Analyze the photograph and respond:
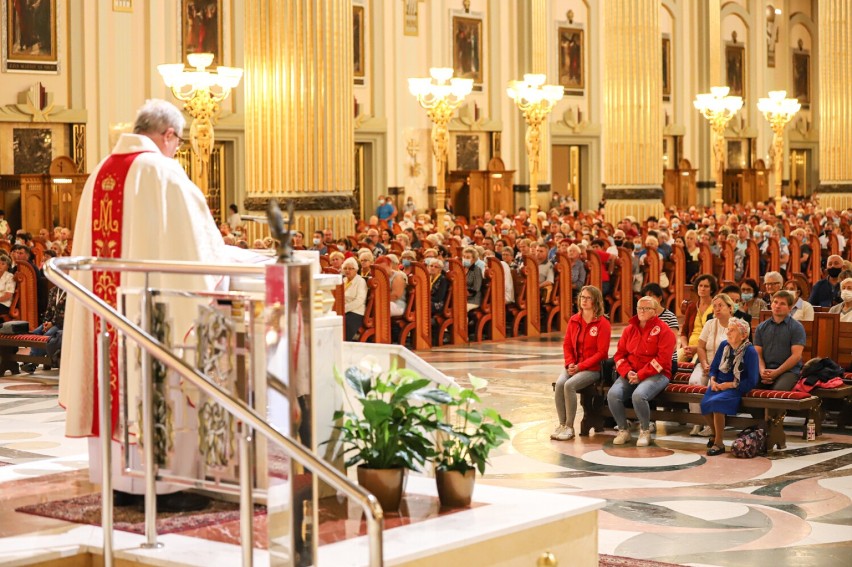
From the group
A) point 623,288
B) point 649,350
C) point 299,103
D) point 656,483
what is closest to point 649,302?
point 649,350

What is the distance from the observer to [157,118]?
5.81m

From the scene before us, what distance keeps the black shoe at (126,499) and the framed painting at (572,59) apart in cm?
2961

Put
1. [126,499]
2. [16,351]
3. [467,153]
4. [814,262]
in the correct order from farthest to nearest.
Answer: [467,153]
[814,262]
[16,351]
[126,499]

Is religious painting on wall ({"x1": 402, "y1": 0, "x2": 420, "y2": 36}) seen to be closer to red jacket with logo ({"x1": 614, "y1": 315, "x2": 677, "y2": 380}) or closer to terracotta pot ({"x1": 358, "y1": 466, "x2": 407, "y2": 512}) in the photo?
red jacket with logo ({"x1": 614, "y1": 315, "x2": 677, "y2": 380})

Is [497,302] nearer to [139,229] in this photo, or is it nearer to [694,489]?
[694,489]

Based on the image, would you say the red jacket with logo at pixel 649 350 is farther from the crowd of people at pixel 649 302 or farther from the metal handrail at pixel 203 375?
the metal handrail at pixel 203 375

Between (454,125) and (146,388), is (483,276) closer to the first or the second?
(146,388)

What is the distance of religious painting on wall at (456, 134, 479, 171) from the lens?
31953 mm

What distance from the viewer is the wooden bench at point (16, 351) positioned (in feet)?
42.4

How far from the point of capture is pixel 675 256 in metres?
18.8

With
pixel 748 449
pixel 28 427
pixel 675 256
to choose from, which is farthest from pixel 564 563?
pixel 675 256

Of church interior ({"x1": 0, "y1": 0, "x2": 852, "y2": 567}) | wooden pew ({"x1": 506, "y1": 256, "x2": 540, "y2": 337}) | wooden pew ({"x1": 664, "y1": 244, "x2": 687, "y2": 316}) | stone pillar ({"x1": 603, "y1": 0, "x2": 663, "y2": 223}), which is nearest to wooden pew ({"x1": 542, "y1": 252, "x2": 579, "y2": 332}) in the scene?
church interior ({"x1": 0, "y1": 0, "x2": 852, "y2": 567})

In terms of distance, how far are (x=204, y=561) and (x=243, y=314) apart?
0.88 m

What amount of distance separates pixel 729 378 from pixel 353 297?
5.23 meters
